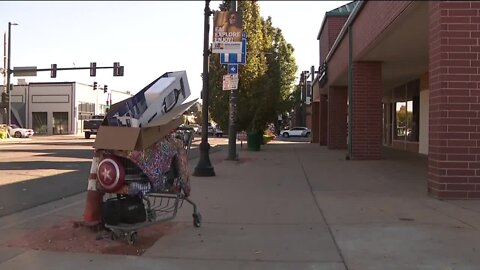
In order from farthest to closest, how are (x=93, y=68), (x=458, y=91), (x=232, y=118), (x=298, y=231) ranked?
(x=93, y=68) → (x=232, y=118) → (x=458, y=91) → (x=298, y=231)

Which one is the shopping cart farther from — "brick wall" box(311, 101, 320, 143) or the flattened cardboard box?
"brick wall" box(311, 101, 320, 143)

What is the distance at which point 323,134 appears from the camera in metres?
33.6

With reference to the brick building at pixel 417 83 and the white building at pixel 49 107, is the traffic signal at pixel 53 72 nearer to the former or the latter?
the brick building at pixel 417 83

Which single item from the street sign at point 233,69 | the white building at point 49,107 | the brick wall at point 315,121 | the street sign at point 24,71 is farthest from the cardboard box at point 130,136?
the white building at point 49,107

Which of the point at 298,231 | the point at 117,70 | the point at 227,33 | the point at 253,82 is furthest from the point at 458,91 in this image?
the point at 117,70

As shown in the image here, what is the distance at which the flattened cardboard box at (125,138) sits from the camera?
6094mm

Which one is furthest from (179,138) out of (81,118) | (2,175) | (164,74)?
(81,118)

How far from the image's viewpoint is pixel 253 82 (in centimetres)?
2320

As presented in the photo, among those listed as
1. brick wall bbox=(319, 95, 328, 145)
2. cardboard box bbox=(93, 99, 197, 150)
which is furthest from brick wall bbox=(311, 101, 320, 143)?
cardboard box bbox=(93, 99, 197, 150)

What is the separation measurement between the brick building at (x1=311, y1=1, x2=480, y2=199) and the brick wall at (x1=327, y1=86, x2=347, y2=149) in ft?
0.16

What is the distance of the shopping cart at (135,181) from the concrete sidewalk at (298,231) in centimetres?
41

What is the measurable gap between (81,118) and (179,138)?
64.4m

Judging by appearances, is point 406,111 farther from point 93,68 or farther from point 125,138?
point 93,68

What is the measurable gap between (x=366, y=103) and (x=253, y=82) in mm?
6381
